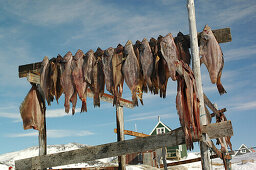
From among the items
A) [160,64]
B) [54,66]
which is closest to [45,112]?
[54,66]

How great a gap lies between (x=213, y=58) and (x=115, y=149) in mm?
2458

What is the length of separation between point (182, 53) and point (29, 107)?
139 inches

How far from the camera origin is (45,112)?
6895 millimetres

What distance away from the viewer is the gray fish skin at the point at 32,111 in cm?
661

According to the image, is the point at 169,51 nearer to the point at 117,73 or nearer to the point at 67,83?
the point at 117,73

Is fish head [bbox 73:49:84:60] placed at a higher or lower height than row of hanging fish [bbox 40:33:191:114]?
higher

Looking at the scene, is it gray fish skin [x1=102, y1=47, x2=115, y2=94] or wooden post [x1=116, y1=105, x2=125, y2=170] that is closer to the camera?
gray fish skin [x1=102, y1=47, x2=115, y2=94]

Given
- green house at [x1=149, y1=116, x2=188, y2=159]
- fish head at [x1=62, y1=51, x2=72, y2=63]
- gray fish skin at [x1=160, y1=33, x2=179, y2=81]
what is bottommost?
green house at [x1=149, y1=116, x2=188, y2=159]

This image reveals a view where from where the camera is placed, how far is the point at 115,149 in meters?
5.50

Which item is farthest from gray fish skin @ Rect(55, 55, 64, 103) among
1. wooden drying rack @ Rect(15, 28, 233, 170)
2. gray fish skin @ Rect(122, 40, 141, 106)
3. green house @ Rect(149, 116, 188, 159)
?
green house @ Rect(149, 116, 188, 159)

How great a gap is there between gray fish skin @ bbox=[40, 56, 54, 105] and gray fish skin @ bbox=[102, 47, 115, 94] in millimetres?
1457

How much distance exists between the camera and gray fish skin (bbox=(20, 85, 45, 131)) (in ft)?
21.7

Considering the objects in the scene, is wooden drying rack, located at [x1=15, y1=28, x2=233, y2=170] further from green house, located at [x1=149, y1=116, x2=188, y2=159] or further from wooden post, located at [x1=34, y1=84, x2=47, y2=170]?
green house, located at [x1=149, y1=116, x2=188, y2=159]

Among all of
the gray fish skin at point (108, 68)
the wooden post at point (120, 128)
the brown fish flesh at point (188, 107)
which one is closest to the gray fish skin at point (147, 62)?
the gray fish skin at point (108, 68)
